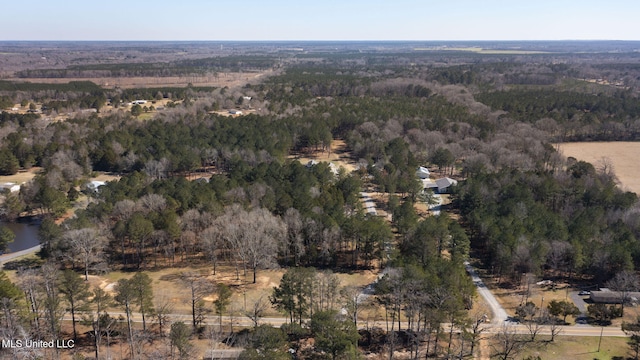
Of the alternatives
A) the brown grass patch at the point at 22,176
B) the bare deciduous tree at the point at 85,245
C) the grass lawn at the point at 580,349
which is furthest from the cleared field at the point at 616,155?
the brown grass patch at the point at 22,176

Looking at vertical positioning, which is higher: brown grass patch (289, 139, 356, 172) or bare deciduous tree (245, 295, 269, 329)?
brown grass patch (289, 139, 356, 172)

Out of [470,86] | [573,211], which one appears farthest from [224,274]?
[470,86]

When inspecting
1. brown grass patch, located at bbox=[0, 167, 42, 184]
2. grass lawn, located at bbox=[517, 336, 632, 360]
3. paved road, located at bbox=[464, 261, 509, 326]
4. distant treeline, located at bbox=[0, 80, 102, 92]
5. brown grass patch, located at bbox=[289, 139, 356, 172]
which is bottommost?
paved road, located at bbox=[464, 261, 509, 326]

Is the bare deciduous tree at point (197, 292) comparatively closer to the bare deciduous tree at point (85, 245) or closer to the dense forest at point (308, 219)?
the dense forest at point (308, 219)

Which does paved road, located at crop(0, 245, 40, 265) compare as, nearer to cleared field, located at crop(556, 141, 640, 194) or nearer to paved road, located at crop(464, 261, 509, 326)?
paved road, located at crop(464, 261, 509, 326)

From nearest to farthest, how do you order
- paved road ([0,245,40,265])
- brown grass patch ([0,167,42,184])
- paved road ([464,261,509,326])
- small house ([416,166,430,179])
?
1. paved road ([464,261,509,326])
2. paved road ([0,245,40,265])
3. brown grass patch ([0,167,42,184])
4. small house ([416,166,430,179])

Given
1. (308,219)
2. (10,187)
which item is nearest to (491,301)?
(308,219)

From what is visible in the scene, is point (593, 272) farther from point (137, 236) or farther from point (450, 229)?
point (137, 236)

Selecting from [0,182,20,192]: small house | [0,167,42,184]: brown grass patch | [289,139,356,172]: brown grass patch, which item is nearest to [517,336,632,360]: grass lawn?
[289,139,356,172]: brown grass patch
